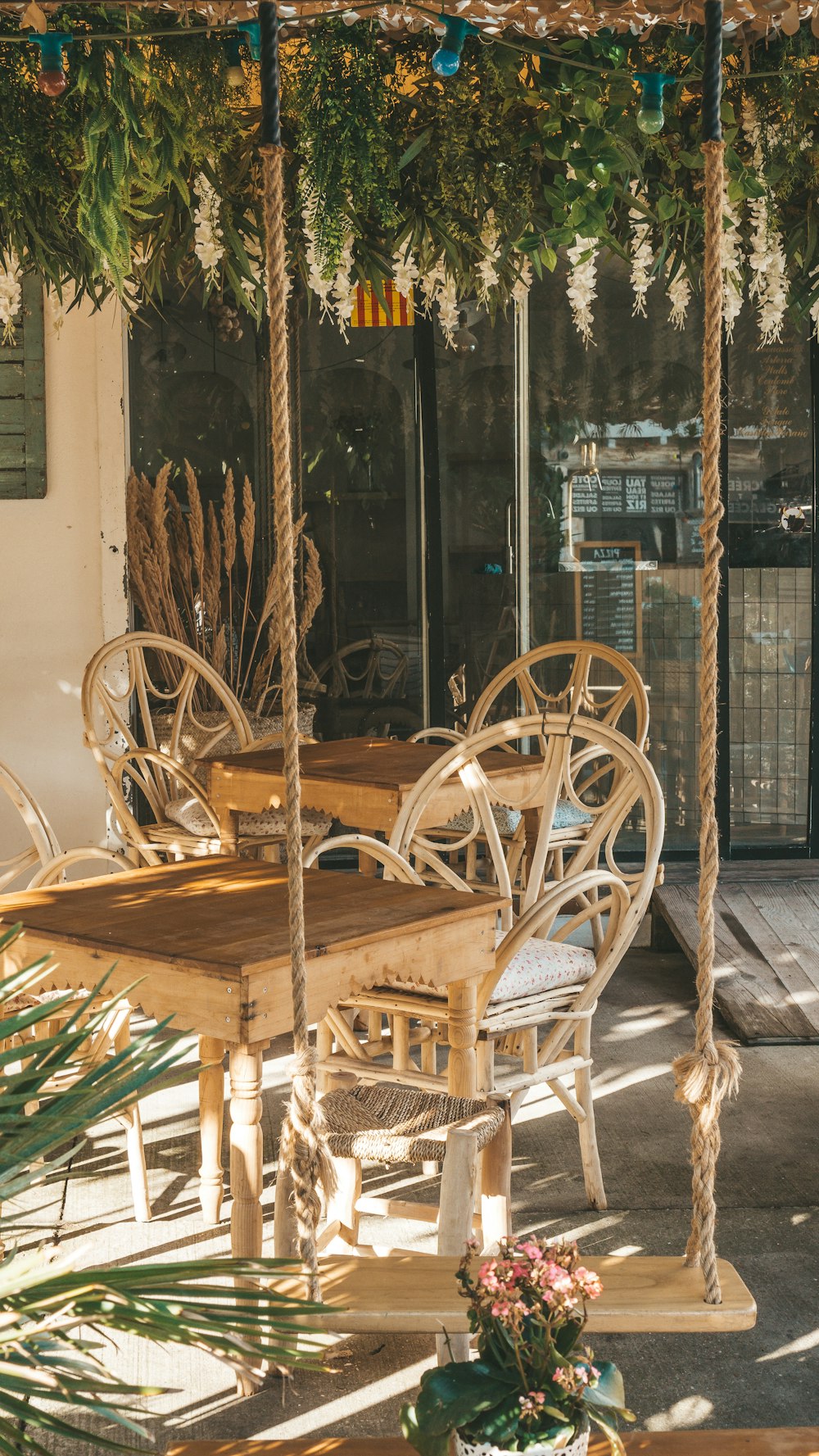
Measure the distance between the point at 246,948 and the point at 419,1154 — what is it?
1.51ft

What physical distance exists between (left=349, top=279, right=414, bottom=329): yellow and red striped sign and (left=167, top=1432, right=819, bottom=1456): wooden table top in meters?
5.35

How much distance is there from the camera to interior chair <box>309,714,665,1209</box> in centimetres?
305

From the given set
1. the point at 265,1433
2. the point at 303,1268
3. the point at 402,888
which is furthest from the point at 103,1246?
the point at 303,1268

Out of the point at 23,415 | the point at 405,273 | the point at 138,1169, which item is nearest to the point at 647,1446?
the point at 138,1169

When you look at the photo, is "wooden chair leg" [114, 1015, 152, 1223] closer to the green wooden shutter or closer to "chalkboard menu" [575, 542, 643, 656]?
the green wooden shutter

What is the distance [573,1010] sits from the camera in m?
3.21

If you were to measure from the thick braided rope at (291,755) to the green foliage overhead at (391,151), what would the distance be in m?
1.54

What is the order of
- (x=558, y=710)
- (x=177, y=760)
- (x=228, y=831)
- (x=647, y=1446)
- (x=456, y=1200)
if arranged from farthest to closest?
(x=558, y=710) → (x=177, y=760) → (x=228, y=831) → (x=456, y=1200) → (x=647, y=1446)

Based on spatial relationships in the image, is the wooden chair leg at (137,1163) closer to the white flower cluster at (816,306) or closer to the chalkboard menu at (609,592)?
the white flower cluster at (816,306)

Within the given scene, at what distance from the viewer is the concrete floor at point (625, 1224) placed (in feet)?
8.32

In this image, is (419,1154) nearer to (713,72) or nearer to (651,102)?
(713,72)

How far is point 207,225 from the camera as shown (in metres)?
3.85

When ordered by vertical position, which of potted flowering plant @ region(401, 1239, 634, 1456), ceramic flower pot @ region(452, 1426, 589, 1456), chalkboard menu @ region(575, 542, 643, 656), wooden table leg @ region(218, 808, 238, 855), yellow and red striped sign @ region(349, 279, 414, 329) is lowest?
ceramic flower pot @ region(452, 1426, 589, 1456)

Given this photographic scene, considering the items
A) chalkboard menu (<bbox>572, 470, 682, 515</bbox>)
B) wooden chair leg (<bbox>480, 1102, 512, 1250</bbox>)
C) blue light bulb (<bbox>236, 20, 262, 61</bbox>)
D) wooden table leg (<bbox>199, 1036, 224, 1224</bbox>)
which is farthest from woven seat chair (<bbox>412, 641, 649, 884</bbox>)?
blue light bulb (<bbox>236, 20, 262, 61</bbox>)
